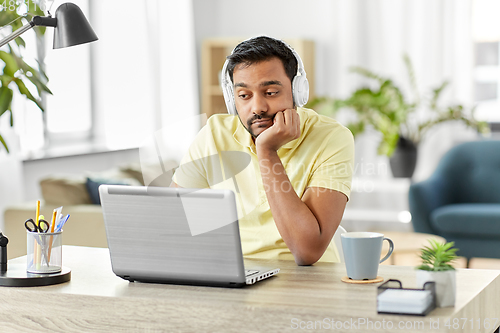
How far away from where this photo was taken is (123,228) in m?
1.23

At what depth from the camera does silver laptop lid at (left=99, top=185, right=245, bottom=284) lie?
1.15 metres

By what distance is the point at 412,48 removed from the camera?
5391 mm

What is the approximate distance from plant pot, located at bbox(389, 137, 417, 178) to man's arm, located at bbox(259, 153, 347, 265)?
344 centimetres

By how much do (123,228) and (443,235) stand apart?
3108mm

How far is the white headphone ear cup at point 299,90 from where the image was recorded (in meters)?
1.67

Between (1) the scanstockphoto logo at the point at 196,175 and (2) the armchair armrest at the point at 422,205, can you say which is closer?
(1) the scanstockphoto logo at the point at 196,175

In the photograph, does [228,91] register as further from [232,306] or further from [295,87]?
[232,306]

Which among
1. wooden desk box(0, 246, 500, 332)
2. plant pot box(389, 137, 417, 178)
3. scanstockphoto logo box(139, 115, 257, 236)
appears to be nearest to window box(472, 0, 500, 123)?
plant pot box(389, 137, 417, 178)

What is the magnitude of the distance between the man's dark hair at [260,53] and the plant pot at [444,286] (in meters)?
0.75

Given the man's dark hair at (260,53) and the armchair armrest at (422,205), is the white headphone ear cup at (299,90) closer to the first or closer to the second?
the man's dark hair at (260,53)

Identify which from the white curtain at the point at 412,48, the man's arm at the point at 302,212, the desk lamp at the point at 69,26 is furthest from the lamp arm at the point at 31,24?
the white curtain at the point at 412,48

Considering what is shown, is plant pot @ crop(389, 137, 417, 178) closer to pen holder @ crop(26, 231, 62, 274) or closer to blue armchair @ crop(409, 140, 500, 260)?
blue armchair @ crop(409, 140, 500, 260)

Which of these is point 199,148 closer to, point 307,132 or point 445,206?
point 307,132

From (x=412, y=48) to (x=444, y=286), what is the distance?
4637 mm
